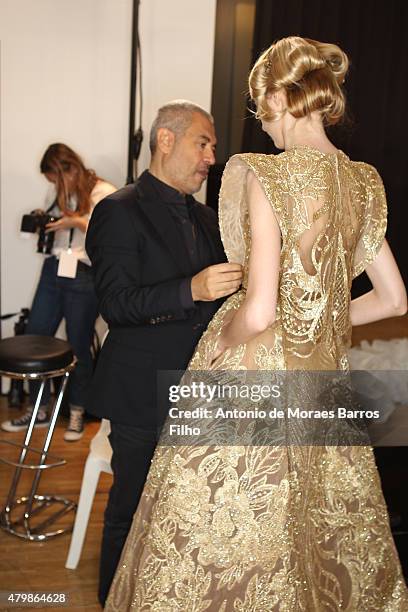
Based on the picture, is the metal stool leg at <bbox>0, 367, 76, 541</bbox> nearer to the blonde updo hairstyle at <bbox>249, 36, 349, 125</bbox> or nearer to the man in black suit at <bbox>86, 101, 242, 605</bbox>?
the man in black suit at <bbox>86, 101, 242, 605</bbox>

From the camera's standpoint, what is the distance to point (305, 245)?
1.90 metres

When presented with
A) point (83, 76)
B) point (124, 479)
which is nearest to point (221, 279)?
point (124, 479)

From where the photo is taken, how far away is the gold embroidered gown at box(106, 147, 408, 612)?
1909 mm

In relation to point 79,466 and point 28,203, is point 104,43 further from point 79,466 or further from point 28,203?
point 79,466

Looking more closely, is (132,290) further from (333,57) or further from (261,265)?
(333,57)

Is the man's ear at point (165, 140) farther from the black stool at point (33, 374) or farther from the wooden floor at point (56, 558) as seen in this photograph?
the wooden floor at point (56, 558)

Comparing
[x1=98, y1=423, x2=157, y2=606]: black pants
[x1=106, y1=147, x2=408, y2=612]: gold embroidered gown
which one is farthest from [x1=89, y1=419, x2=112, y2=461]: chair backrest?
[x1=106, y1=147, x2=408, y2=612]: gold embroidered gown

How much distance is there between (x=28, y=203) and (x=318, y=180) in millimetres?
3002

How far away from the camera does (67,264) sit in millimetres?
4227

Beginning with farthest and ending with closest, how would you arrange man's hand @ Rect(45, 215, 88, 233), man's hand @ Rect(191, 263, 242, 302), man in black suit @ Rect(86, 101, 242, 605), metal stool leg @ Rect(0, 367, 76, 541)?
1. man's hand @ Rect(45, 215, 88, 233)
2. metal stool leg @ Rect(0, 367, 76, 541)
3. man in black suit @ Rect(86, 101, 242, 605)
4. man's hand @ Rect(191, 263, 242, 302)

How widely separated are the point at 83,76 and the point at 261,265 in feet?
9.93

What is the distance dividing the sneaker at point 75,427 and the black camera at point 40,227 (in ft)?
2.79

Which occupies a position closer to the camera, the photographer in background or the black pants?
the black pants

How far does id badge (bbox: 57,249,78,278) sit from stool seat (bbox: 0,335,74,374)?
3.41ft
